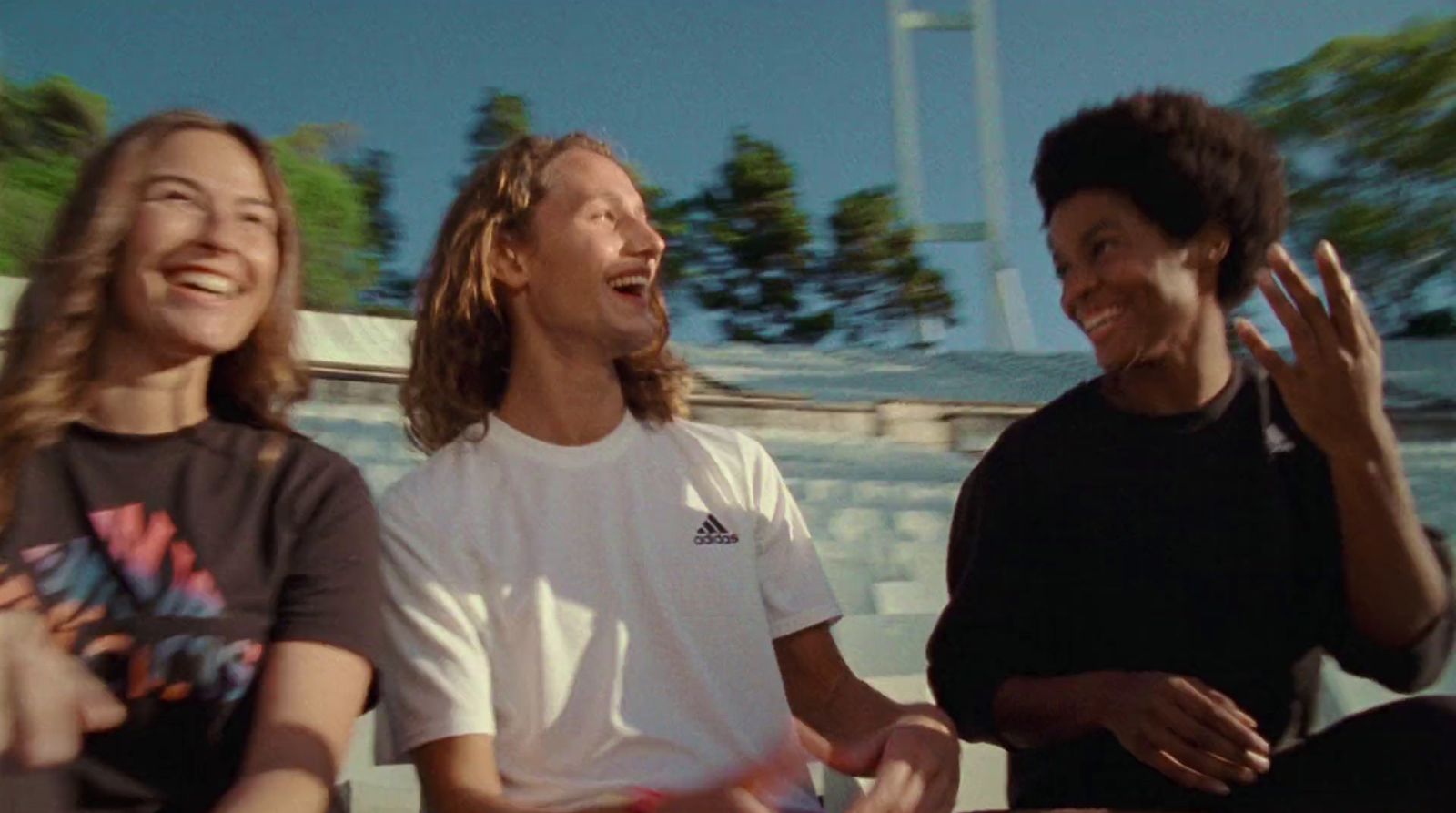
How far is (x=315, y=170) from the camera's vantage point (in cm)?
1566

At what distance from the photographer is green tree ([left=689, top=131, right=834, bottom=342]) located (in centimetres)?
1967

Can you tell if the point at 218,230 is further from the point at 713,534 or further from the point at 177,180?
the point at 713,534

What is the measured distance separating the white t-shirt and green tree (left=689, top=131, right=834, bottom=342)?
17.8 meters

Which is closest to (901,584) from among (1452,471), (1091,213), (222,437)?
(1091,213)

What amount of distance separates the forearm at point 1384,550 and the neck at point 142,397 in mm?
1335

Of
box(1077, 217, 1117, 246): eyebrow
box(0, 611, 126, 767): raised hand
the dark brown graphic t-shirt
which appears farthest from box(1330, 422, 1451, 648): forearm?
box(0, 611, 126, 767): raised hand

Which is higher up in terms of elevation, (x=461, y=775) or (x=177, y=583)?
(x=177, y=583)

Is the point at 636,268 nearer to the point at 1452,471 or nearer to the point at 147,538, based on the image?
the point at 147,538

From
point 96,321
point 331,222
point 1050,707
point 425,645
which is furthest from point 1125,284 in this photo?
point 331,222

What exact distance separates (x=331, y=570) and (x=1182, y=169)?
1.25 meters

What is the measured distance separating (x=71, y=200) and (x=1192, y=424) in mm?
1405

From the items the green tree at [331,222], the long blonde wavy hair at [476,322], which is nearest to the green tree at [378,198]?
the green tree at [331,222]

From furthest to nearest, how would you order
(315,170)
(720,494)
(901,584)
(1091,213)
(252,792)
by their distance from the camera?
(315,170) < (901,584) < (1091,213) < (720,494) < (252,792)

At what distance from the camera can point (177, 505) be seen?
155cm
